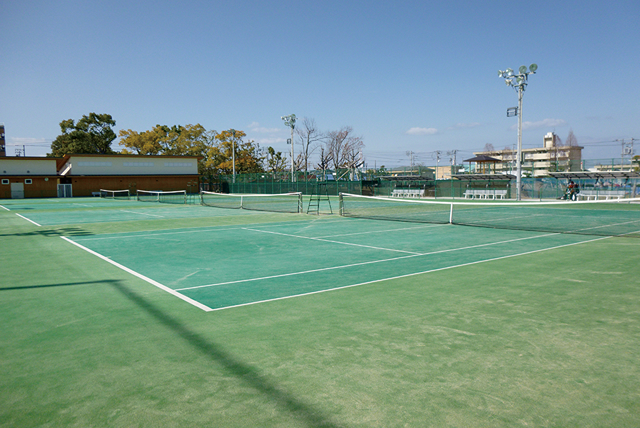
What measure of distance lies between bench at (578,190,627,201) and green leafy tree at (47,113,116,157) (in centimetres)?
7270

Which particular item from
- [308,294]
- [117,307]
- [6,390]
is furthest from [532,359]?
[117,307]

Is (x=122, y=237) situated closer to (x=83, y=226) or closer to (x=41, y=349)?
(x=83, y=226)

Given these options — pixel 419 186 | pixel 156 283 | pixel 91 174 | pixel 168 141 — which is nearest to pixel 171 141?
pixel 168 141

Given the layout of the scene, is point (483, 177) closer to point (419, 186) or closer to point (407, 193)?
point (419, 186)

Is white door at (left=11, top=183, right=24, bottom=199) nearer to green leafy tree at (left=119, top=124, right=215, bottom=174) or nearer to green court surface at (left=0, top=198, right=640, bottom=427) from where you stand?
green leafy tree at (left=119, top=124, right=215, bottom=174)

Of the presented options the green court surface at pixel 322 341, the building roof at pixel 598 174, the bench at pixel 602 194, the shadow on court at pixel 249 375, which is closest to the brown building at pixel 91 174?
the building roof at pixel 598 174

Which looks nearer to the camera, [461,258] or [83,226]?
[461,258]

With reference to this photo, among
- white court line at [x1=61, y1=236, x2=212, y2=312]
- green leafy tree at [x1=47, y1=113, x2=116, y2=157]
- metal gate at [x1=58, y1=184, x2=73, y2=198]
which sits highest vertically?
green leafy tree at [x1=47, y1=113, x2=116, y2=157]

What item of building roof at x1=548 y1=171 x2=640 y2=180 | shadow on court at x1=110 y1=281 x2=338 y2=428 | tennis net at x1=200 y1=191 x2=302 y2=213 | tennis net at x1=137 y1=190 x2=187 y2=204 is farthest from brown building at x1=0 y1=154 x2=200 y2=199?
shadow on court at x1=110 y1=281 x2=338 y2=428

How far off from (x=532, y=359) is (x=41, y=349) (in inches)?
190

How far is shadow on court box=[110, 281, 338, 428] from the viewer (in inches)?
128

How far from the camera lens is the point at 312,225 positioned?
1780 cm

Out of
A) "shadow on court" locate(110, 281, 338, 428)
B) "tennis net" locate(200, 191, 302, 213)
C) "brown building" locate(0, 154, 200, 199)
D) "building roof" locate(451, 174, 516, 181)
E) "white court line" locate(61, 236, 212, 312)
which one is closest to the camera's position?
"shadow on court" locate(110, 281, 338, 428)

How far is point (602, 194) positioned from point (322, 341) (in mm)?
38290
